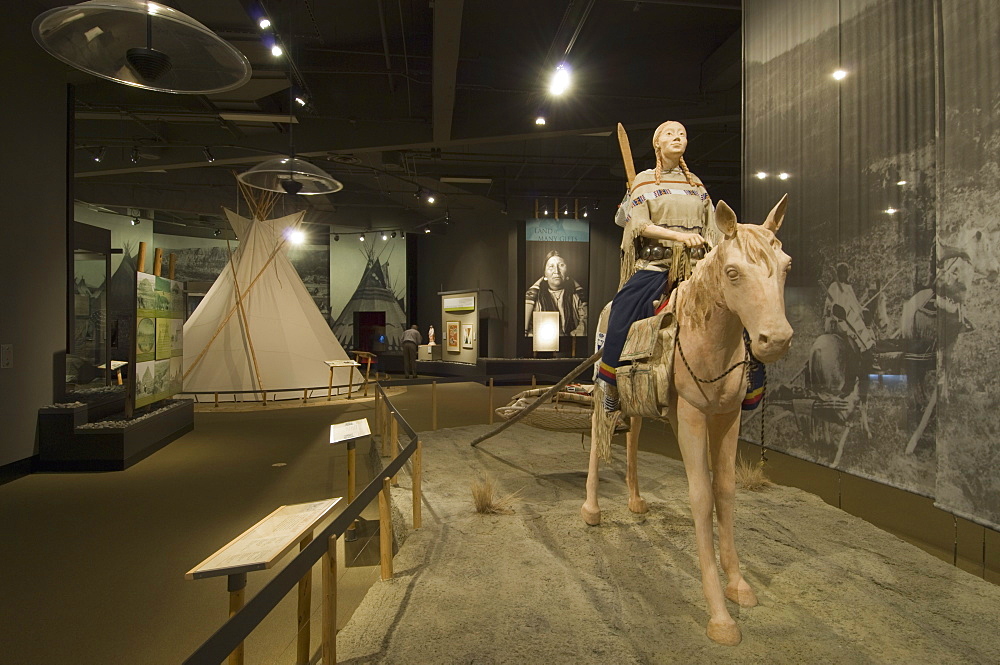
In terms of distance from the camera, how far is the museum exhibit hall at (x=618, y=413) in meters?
2.10

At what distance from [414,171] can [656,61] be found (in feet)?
20.3

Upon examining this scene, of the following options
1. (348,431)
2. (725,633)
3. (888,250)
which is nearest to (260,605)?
(725,633)

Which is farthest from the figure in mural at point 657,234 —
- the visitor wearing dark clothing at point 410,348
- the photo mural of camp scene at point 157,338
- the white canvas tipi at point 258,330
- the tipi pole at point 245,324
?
the visitor wearing dark clothing at point 410,348

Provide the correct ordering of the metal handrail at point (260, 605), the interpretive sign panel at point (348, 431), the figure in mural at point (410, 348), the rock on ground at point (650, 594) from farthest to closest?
the figure in mural at point (410, 348) → the interpretive sign panel at point (348, 431) → the rock on ground at point (650, 594) → the metal handrail at point (260, 605)

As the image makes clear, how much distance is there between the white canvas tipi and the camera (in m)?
9.52

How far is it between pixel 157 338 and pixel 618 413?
6.19 meters

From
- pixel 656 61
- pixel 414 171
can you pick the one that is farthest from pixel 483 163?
pixel 656 61

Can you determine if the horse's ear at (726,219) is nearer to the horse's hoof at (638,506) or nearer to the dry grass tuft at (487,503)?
the horse's hoof at (638,506)

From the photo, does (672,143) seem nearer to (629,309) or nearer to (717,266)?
(629,309)

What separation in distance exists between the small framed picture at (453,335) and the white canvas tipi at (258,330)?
4551 mm

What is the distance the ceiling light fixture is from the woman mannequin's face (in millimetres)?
2955

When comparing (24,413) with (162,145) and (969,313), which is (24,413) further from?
(969,313)

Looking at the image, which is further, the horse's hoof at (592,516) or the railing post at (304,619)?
the horse's hoof at (592,516)

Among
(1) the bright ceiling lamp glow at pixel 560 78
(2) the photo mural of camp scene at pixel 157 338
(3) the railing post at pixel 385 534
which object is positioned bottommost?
(3) the railing post at pixel 385 534
